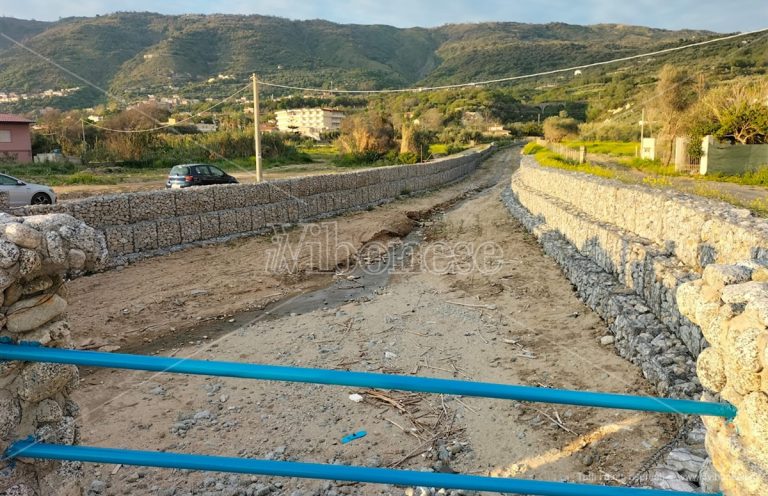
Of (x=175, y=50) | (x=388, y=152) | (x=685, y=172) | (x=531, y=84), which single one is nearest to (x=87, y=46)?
(x=175, y=50)

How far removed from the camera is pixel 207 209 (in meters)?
12.8

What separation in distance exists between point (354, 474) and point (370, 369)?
13.5 feet

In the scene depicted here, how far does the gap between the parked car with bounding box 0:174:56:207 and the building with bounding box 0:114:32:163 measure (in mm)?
26312

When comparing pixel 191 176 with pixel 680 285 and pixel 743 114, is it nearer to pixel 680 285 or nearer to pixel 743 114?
pixel 680 285

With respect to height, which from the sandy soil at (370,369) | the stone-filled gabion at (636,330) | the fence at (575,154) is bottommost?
the sandy soil at (370,369)

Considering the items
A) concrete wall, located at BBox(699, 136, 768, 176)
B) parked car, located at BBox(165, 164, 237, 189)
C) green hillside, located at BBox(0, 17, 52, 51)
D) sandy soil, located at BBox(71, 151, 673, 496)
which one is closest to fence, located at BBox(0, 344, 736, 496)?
sandy soil, located at BBox(71, 151, 673, 496)

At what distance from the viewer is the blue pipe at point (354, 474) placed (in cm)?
192

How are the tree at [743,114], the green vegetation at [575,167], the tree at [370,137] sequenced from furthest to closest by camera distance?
the tree at [370,137]
the tree at [743,114]
the green vegetation at [575,167]

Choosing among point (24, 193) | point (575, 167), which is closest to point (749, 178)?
point (575, 167)

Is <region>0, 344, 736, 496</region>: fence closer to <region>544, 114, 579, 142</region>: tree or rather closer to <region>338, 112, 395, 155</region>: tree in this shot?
<region>338, 112, 395, 155</region>: tree

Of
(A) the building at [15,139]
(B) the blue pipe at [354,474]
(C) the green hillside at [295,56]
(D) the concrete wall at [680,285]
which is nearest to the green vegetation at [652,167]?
(D) the concrete wall at [680,285]

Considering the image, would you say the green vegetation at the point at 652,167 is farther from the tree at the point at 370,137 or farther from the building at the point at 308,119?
the building at the point at 308,119

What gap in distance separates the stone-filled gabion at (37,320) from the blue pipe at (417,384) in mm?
656

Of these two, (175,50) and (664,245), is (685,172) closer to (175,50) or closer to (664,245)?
(664,245)
